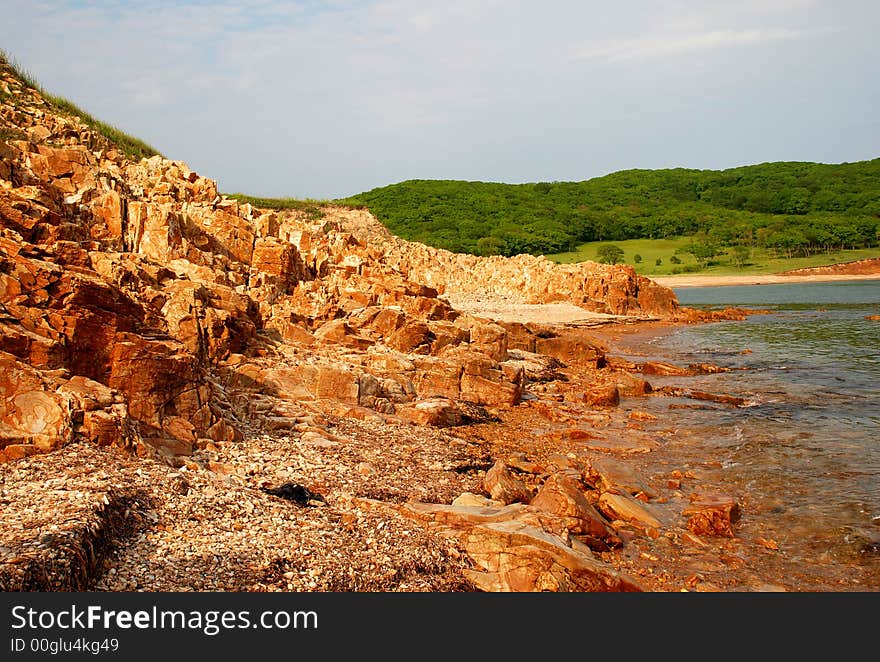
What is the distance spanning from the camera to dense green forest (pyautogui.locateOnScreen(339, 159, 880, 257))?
108188mm

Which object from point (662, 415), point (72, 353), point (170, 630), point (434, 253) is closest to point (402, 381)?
point (662, 415)

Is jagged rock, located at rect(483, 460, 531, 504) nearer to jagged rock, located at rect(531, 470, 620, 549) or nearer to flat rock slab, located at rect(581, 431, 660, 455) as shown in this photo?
jagged rock, located at rect(531, 470, 620, 549)

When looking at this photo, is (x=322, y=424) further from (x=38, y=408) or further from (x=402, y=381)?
(x=38, y=408)

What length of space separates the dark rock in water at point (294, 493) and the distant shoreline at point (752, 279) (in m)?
90.2

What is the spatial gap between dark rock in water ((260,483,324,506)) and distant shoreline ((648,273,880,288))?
3552 inches

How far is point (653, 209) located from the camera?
144 m

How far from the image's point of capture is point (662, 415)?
1955 centimetres

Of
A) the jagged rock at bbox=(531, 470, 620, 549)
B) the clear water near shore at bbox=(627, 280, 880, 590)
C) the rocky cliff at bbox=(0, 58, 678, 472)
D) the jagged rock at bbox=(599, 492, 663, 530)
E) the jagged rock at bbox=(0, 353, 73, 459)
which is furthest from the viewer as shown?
the jagged rock at bbox=(599, 492, 663, 530)

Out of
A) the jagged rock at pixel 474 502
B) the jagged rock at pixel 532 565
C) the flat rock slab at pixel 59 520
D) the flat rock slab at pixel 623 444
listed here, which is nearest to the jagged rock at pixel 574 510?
the jagged rock at pixel 474 502

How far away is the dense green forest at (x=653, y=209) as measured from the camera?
108m

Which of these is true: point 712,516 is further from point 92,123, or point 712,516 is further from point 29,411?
point 92,123

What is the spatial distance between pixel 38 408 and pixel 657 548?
8818 mm

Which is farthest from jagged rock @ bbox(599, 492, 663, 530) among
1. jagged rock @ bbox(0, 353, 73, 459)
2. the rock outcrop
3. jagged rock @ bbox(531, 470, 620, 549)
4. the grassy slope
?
the grassy slope

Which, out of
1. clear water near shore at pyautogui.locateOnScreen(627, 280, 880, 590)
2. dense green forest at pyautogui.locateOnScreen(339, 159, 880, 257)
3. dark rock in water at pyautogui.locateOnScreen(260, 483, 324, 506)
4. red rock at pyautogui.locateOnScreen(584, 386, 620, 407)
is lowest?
clear water near shore at pyautogui.locateOnScreen(627, 280, 880, 590)
